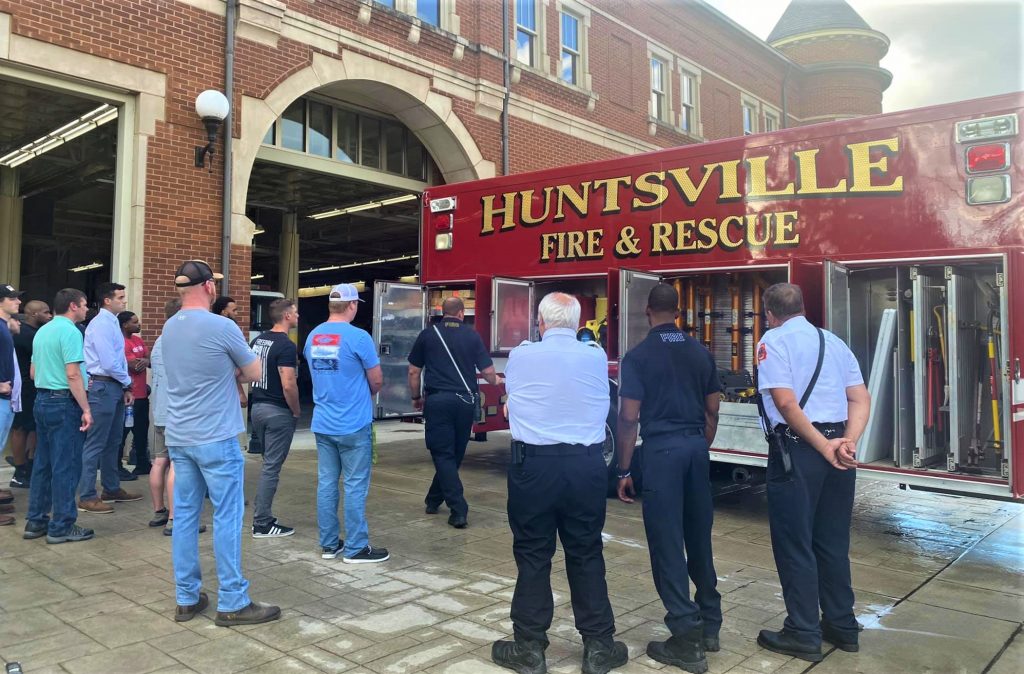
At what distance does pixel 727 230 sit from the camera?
20.8 feet

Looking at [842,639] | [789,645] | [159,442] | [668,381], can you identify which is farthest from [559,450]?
[159,442]

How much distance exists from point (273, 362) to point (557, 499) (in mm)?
3050

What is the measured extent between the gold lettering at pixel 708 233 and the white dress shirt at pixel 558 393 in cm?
334

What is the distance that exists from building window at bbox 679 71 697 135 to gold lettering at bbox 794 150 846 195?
43.5 ft

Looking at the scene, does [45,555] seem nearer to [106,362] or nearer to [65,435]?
[65,435]

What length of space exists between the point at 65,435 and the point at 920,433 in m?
6.11

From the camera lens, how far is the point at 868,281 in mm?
6078

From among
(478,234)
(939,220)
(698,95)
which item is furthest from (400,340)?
(698,95)

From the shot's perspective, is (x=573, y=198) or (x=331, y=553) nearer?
(x=331, y=553)

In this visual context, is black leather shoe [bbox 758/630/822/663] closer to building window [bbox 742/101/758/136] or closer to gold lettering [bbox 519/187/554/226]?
gold lettering [bbox 519/187/554/226]

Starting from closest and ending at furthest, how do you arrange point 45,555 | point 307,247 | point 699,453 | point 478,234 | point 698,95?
point 699,453
point 45,555
point 478,234
point 698,95
point 307,247

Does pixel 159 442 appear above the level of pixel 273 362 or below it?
below

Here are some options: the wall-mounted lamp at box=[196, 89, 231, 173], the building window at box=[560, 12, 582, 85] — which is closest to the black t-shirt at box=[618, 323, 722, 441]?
the wall-mounted lamp at box=[196, 89, 231, 173]

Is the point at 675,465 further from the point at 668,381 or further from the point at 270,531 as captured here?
the point at 270,531
